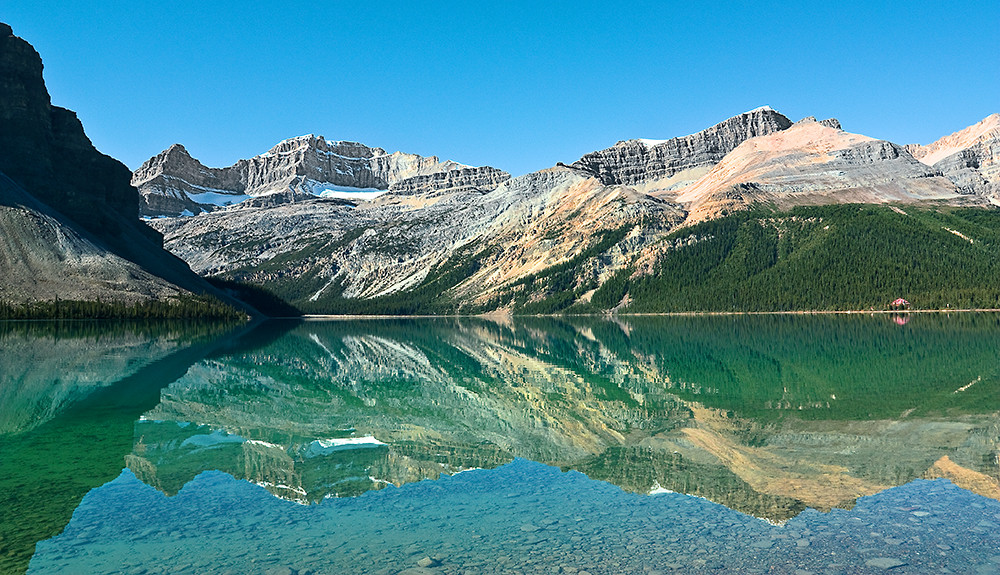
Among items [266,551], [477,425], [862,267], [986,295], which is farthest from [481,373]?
[862,267]

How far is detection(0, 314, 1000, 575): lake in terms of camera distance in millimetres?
15234

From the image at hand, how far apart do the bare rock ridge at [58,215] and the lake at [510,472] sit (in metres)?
95.5

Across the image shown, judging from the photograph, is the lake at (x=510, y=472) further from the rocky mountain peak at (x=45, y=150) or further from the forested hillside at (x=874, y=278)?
the rocky mountain peak at (x=45, y=150)

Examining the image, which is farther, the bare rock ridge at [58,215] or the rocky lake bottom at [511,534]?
the bare rock ridge at [58,215]

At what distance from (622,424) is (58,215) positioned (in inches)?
6195

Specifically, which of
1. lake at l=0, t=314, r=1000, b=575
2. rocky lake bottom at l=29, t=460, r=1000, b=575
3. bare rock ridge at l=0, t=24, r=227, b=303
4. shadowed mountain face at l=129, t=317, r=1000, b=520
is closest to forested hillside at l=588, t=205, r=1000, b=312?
shadowed mountain face at l=129, t=317, r=1000, b=520

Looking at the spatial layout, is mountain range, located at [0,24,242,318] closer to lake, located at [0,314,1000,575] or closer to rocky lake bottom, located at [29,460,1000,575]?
lake, located at [0,314,1000,575]

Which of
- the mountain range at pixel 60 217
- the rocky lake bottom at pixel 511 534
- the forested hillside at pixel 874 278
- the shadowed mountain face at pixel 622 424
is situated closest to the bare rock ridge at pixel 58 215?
the mountain range at pixel 60 217

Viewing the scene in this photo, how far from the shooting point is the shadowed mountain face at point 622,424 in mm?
21672

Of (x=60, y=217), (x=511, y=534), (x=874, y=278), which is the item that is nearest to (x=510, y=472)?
(x=511, y=534)

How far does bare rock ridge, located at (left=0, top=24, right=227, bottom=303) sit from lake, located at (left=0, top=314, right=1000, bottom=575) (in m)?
Result: 95.5

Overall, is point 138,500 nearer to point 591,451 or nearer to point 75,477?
point 75,477

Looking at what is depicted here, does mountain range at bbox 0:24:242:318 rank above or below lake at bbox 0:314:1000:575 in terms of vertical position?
above

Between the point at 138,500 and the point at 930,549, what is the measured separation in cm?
2042
